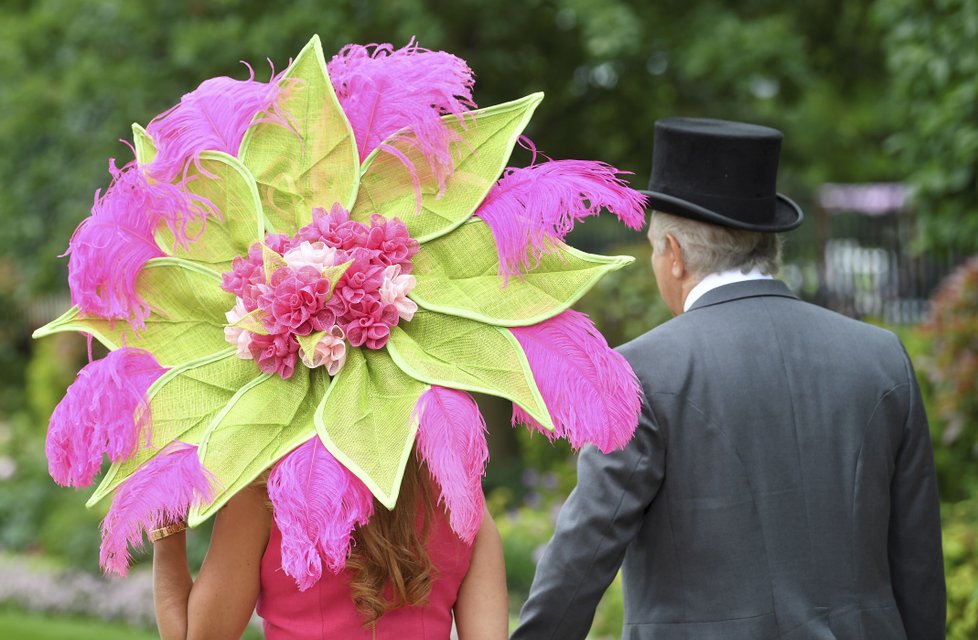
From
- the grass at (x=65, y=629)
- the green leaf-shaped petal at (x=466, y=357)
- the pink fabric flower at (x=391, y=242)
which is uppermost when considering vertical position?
the pink fabric flower at (x=391, y=242)

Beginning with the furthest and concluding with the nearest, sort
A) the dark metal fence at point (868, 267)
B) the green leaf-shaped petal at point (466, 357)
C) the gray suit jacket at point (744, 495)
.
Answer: the dark metal fence at point (868, 267) < the gray suit jacket at point (744, 495) < the green leaf-shaped petal at point (466, 357)

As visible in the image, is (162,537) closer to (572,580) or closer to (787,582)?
(572,580)

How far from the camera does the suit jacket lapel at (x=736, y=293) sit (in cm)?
259

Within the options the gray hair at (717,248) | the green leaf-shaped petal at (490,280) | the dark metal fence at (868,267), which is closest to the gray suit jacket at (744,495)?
the gray hair at (717,248)

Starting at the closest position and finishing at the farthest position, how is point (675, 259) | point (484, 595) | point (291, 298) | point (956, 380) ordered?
1. point (291, 298)
2. point (484, 595)
3. point (675, 259)
4. point (956, 380)

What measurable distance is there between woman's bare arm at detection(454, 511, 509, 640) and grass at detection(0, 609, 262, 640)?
472 cm

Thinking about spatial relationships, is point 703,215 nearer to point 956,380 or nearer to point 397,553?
point 397,553

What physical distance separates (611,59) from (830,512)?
20.6ft

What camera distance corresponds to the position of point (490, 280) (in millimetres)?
2010

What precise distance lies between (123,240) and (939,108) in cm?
495

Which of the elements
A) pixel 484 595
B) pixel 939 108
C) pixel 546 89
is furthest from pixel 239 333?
pixel 546 89

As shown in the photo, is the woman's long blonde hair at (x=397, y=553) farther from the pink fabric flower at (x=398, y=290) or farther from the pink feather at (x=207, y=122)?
the pink feather at (x=207, y=122)

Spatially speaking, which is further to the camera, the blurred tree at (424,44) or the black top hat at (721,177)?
the blurred tree at (424,44)

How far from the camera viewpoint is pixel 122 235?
1976mm
